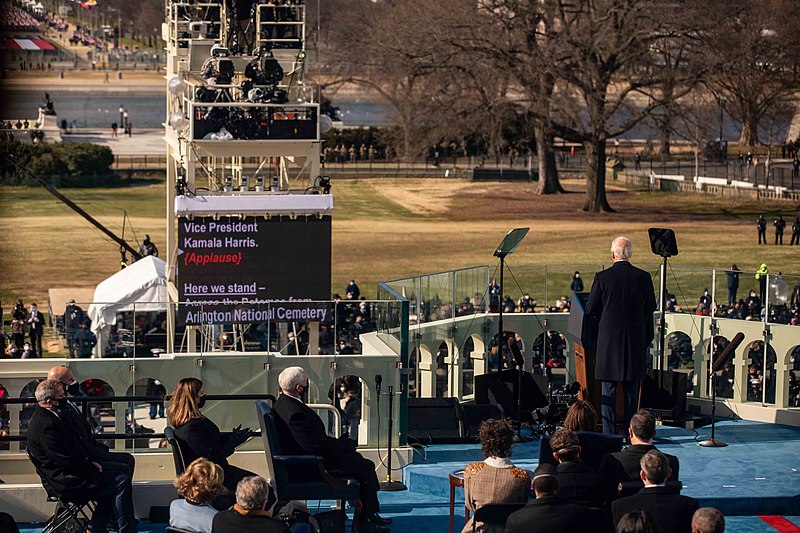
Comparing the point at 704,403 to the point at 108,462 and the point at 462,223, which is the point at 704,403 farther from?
the point at 462,223

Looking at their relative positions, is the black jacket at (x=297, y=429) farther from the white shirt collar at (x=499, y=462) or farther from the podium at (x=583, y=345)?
the podium at (x=583, y=345)

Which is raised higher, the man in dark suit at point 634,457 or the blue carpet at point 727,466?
the man in dark suit at point 634,457

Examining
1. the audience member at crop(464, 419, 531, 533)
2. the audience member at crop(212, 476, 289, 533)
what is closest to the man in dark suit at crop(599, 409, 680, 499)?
the audience member at crop(464, 419, 531, 533)

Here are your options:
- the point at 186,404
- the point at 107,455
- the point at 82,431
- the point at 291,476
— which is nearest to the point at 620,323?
the point at 291,476

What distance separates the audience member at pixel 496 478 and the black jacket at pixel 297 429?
1456mm

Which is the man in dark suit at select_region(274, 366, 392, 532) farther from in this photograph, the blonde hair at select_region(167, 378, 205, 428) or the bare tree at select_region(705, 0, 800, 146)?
the bare tree at select_region(705, 0, 800, 146)

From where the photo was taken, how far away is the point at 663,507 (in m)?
9.48

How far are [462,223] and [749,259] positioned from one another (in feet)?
45.6

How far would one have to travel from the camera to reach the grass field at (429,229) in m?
48.8

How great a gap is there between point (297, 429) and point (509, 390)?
17.8 feet

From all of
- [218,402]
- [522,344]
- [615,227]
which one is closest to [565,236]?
[615,227]

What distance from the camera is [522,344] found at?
18.2m

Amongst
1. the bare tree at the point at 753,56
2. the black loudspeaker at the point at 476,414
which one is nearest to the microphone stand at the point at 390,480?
the black loudspeaker at the point at 476,414

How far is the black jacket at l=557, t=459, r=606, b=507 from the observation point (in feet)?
33.3
